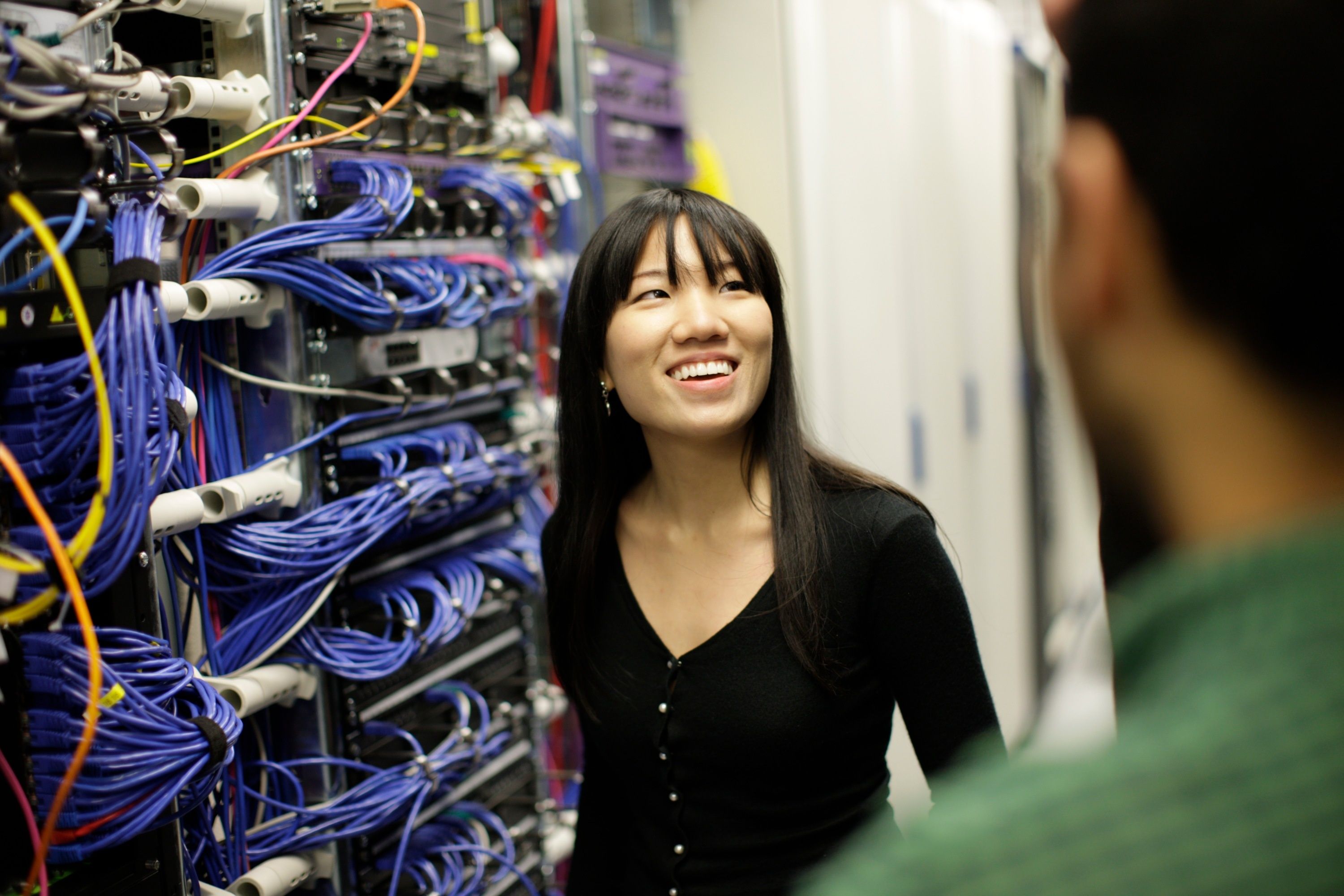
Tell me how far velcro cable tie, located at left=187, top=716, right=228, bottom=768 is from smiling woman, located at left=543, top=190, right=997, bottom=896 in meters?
0.53

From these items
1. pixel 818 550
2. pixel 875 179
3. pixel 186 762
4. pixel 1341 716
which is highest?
pixel 875 179

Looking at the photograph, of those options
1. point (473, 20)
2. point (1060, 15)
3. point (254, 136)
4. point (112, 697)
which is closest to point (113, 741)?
point (112, 697)

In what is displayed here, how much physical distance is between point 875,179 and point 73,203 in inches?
87.9

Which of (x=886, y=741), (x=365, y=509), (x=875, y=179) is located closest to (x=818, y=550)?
(x=886, y=741)

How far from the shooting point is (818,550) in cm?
145

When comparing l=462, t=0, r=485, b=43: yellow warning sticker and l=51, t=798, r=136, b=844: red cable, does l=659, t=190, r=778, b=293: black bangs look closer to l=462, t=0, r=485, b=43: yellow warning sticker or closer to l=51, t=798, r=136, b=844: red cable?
l=462, t=0, r=485, b=43: yellow warning sticker

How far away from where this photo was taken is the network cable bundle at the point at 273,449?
1.15 m

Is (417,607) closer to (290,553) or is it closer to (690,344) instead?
(290,553)

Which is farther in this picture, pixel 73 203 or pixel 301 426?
pixel 301 426

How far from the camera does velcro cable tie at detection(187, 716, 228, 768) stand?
4.13ft

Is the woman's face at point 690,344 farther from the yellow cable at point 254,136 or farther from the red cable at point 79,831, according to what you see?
the red cable at point 79,831

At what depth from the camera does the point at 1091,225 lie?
0.52 metres

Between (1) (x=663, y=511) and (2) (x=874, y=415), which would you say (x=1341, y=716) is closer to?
(1) (x=663, y=511)

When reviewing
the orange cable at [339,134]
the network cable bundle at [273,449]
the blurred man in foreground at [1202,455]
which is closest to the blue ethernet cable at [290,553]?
the network cable bundle at [273,449]
